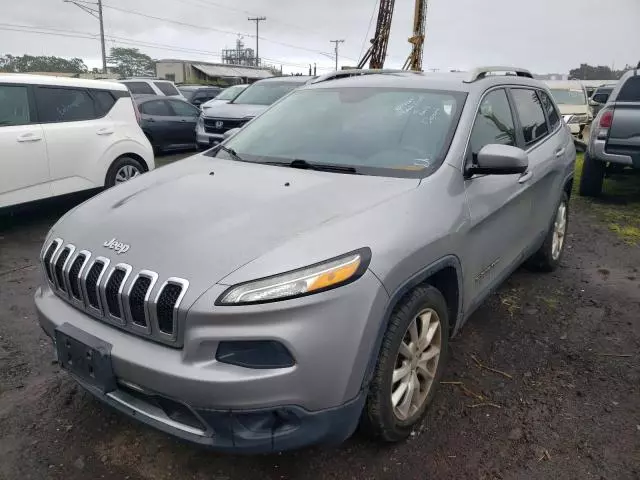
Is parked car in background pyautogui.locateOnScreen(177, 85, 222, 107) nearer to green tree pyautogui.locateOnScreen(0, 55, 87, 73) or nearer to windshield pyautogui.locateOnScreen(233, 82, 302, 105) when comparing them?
windshield pyautogui.locateOnScreen(233, 82, 302, 105)

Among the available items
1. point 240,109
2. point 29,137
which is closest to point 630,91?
point 240,109

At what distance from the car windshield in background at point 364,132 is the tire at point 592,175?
5.61 m

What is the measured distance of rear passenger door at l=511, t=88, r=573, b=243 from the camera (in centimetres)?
386

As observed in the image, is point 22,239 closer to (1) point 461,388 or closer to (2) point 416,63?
(1) point 461,388

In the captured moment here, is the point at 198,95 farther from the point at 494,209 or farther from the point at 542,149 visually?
the point at 494,209

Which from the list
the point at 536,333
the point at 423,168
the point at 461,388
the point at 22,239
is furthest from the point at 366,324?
the point at 22,239

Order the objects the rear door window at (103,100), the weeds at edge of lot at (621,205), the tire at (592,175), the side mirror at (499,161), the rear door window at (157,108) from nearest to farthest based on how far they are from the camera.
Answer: the side mirror at (499,161) → the weeds at edge of lot at (621,205) → the rear door window at (103,100) → the tire at (592,175) → the rear door window at (157,108)

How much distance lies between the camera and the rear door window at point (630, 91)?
767 cm

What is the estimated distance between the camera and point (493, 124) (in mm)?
3396

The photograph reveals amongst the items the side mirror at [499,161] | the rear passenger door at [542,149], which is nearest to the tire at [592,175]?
the rear passenger door at [542,149]

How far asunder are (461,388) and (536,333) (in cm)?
98

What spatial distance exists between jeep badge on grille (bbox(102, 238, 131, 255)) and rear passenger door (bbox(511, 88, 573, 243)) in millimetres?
2692

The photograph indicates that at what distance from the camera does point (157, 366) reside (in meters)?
1.97

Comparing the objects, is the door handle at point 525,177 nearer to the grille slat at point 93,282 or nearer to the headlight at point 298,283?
the headlight at point 298,283
